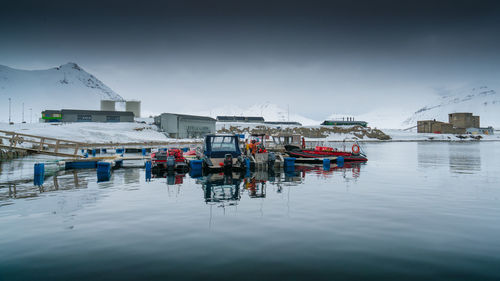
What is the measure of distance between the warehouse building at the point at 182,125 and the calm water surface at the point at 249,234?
2785 inches

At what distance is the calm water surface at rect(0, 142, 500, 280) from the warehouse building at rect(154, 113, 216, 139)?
70749 mm

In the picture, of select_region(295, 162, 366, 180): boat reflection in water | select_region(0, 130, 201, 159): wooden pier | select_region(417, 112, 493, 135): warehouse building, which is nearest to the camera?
select_region(295, 162, 366, 180): boat reflection in water

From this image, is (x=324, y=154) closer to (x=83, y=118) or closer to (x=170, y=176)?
(x=170, y=176)

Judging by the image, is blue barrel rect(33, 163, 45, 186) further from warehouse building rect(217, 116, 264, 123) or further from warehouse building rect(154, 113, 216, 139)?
warehouse building rect(217, 116, 264, 123)

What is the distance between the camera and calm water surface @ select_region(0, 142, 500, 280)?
6672 millimetres

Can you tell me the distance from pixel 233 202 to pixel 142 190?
6.35 m

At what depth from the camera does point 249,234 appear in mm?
9109

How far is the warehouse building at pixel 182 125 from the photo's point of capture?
285ft

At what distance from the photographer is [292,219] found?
1092 centimetres

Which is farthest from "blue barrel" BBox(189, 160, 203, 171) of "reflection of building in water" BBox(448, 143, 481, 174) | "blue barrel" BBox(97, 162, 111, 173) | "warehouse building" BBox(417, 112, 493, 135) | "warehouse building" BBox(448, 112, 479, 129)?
A: "warehouse building" BBox(448, 112, 479, 129)

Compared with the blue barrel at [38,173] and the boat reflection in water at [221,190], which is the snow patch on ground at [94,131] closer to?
the blue barrel at [38,173]

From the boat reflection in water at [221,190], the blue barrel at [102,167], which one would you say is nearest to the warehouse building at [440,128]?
the boat reflection in water at [221,190]

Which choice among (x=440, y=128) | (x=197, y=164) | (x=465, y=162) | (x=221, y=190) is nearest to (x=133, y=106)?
(x=197, y=164)

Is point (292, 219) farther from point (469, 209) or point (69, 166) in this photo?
point (69, 166)
